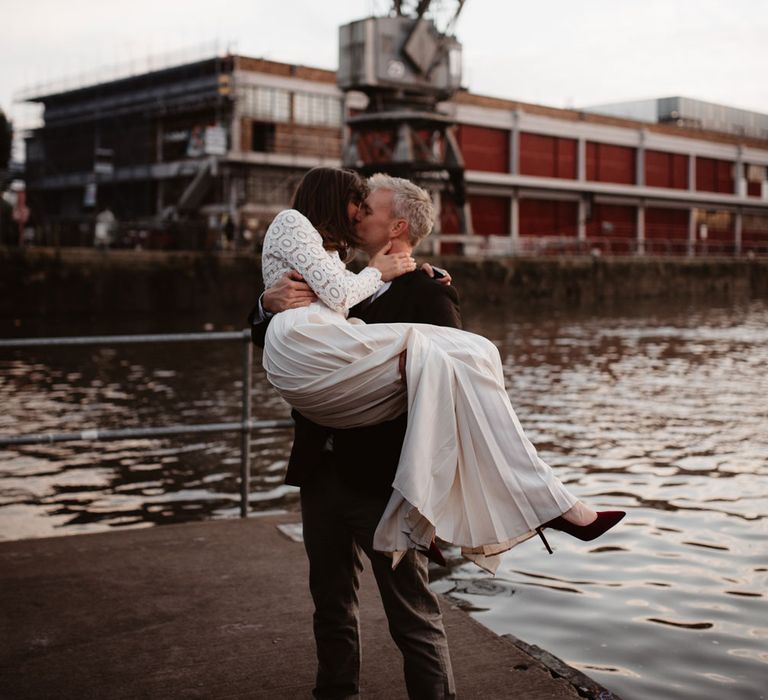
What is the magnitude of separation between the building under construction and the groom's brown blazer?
126ft

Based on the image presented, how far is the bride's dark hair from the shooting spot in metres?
3.25

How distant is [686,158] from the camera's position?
245 ft

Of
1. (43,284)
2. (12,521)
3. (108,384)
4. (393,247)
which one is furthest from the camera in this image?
(43,284)

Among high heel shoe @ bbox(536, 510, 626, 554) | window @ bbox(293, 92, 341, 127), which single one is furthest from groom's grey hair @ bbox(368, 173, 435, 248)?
window @ bbox(293, 92, 341, 127)

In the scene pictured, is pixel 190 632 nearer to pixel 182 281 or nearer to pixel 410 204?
pixel 410 204

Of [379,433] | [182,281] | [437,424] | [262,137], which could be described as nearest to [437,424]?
[437,424]

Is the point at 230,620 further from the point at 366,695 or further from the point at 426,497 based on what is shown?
the point at 426,497

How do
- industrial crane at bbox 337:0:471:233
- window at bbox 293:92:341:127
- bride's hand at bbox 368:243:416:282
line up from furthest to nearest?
window at bbox 293:92:341:127 < industrial crane at bbox 337:0:471:233 < bride's hand at bbox 368:243:416:282

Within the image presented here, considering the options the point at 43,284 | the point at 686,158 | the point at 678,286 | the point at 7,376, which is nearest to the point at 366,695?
the point at 7,376

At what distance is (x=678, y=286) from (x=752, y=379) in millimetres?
37886

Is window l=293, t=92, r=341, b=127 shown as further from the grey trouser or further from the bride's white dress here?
the bride's white dress

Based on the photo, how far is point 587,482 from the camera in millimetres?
8625

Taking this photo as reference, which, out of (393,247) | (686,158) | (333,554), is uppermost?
(686,158)

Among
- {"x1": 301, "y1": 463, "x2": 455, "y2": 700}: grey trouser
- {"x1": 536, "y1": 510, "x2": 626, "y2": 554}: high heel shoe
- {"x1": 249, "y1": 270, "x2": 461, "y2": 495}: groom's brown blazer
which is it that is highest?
{"x1": 249, "y1": 270, "x2": 461, "y2": 495}: groom's brown blazer
